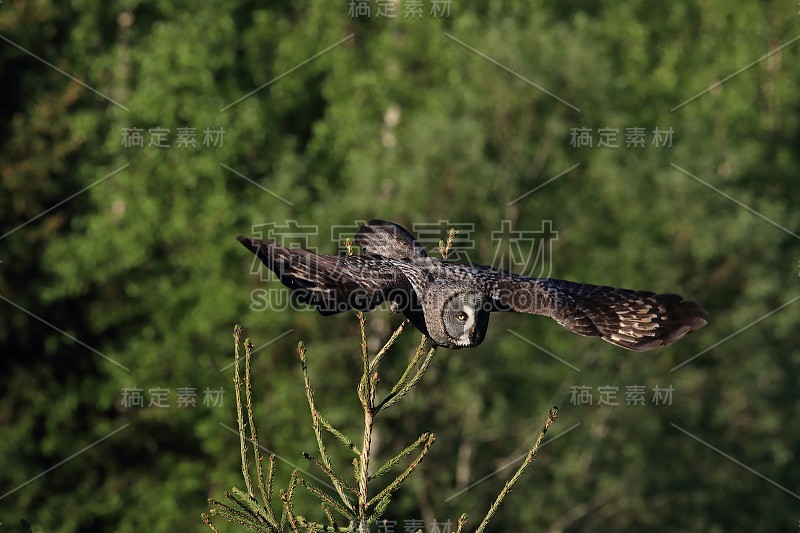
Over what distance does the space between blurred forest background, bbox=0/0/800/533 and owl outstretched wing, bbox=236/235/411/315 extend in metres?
11.8

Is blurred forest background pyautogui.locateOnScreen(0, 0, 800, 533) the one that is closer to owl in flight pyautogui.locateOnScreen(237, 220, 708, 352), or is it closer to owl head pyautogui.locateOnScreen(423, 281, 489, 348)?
owl in flight pyautogui.locateOnScreen(237, 220, 708, 352)

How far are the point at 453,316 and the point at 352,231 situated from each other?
11114 millimetres

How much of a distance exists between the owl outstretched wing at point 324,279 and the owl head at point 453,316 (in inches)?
22.3

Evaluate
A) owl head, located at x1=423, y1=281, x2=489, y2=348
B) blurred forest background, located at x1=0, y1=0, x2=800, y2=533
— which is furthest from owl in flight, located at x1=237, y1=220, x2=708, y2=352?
blurred forest background, located at x1=0, y1=0, x2=800, y2=533

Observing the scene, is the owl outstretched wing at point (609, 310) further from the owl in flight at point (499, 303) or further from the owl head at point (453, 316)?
the owl head at point (453, 316)

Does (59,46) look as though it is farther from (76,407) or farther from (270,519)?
(270,519)

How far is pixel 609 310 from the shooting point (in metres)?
8.51

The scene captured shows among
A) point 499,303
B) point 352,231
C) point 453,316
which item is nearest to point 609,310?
point 499,303

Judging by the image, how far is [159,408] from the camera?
22188mm

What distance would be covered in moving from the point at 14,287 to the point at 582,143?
402 inches

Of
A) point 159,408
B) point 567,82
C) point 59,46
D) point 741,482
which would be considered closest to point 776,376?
point 741,482

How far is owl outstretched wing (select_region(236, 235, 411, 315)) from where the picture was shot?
676cm

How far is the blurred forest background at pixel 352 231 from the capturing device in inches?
789

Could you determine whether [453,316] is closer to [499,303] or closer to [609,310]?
[499,303]
